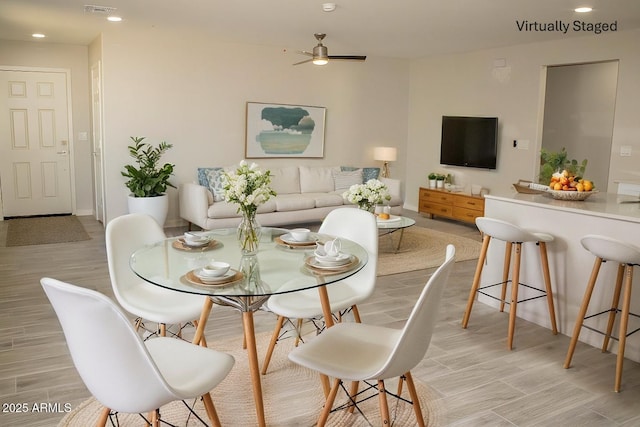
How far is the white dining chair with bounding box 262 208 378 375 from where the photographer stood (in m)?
2.73

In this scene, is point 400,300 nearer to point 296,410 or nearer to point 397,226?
point 397,226

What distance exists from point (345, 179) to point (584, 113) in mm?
3562

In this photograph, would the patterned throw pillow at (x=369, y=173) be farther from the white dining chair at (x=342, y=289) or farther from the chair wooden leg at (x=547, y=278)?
the white dining chair at (x=342, y=289)

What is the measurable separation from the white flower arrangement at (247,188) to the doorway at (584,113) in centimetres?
622

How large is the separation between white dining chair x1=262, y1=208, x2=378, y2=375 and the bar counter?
1.26 metres

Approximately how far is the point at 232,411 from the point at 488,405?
128 centimetres

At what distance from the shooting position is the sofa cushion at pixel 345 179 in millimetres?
7695

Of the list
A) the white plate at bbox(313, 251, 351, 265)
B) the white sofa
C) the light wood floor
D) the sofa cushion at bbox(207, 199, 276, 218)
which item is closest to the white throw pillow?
the white sofa

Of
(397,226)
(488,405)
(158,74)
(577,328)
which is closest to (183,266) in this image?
(488,405)

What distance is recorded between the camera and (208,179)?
6.70 meters

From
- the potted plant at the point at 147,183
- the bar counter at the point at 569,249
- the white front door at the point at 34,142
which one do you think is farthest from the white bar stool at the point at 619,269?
the white front door at the point at 34,142

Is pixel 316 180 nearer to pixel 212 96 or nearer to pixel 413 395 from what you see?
pixel 212 96

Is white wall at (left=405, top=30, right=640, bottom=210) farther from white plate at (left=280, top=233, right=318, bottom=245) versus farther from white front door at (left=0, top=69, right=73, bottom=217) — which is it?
white front door at (left=0, top=69, right=73, bottom=217)

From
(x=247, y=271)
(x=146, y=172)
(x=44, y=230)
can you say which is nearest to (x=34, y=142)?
(x=44, y=230)
